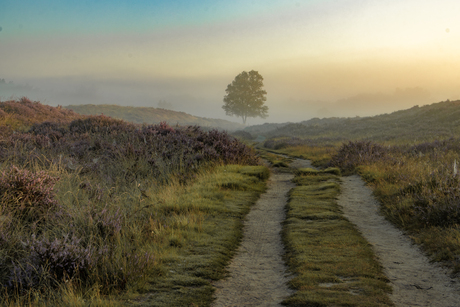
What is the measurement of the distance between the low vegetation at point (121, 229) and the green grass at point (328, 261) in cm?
124

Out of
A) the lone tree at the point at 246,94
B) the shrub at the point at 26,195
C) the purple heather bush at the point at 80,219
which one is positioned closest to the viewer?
the purple heather bush at the point at 80,219

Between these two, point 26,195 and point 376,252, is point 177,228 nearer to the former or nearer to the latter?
point 26,195

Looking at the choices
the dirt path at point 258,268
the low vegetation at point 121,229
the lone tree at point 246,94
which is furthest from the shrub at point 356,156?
the lone tree at point 246,94

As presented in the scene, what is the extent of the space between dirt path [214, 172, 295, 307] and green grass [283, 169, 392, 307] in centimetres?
22

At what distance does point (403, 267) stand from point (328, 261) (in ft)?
4.09

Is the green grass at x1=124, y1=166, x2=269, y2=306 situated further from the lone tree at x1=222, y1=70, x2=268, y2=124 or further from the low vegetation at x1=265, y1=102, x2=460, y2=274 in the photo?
the lone tree at x1=222, y1=70, x2=268, y2=124

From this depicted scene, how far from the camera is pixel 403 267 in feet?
18.6

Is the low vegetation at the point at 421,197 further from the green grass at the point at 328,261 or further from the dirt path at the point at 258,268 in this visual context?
the dirt path at the point at 258,268

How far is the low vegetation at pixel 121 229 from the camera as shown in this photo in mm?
4484

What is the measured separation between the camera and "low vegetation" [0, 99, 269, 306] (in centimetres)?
448

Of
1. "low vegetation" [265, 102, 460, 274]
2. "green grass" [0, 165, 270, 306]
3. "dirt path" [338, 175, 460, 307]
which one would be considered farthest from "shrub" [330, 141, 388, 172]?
"green grass" [0, 165, 270, 306]

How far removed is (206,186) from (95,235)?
559 cm

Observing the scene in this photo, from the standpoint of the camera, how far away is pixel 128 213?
734 cm

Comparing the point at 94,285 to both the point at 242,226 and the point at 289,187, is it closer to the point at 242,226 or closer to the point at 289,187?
the point at 242,226
